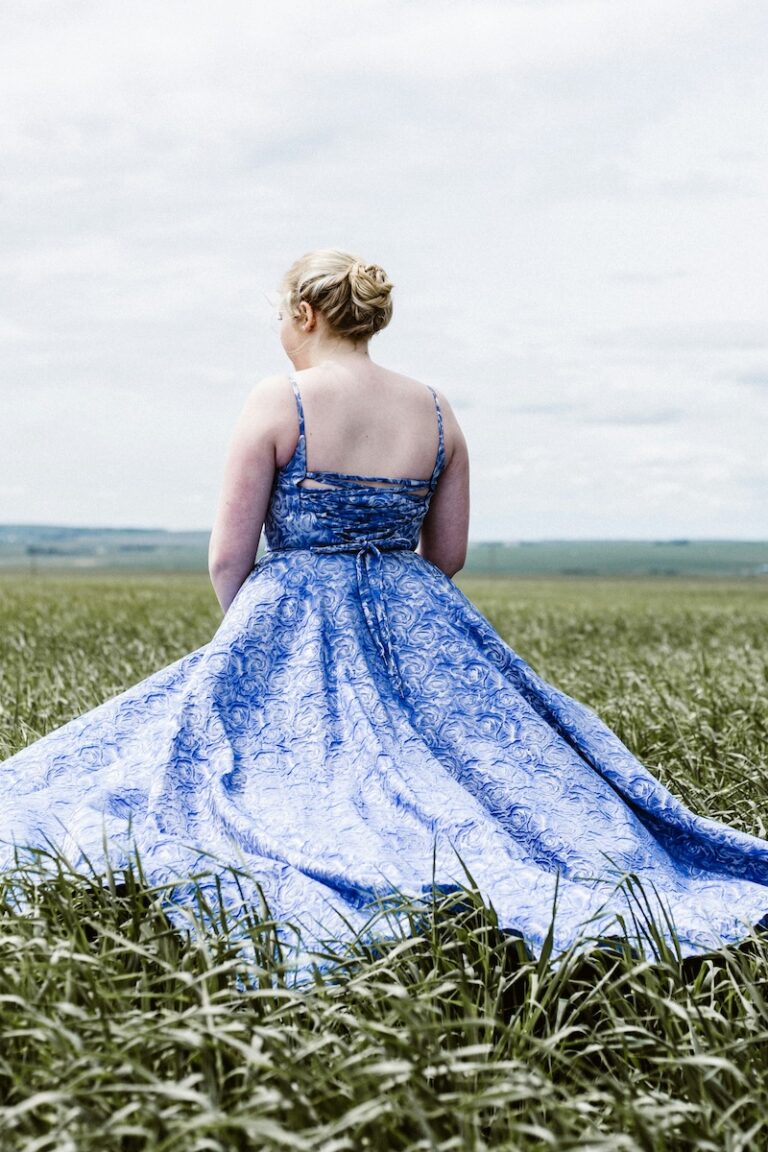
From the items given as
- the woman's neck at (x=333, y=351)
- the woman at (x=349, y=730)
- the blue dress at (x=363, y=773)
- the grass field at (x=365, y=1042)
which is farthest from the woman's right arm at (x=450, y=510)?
the grass field at (x=365, y=1042)

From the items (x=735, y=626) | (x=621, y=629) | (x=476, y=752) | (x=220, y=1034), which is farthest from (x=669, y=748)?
(x=735, y=626)

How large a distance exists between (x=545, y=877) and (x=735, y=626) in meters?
12.1

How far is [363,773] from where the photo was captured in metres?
3.42

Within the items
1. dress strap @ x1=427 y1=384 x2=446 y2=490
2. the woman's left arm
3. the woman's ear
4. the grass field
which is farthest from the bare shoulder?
the grass field

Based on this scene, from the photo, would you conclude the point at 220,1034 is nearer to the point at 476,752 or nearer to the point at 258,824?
the point at 258,824

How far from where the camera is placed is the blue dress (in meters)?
3.02

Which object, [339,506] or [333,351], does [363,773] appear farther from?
[333,351]

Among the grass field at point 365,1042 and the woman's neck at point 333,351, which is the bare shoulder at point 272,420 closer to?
the woman's neck at point 333,351

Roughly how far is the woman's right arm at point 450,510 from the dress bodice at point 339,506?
2.4 inches

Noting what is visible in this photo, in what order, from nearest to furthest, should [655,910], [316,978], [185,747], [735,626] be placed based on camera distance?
[316,978] < [655,910] < [185,747] < [735,626]

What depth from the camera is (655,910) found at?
2.98 m

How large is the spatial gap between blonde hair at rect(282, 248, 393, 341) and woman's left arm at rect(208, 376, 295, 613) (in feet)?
0.91

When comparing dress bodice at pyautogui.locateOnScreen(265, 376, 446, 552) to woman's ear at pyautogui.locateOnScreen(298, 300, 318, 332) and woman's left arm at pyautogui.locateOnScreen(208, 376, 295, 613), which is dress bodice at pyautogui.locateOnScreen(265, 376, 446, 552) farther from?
woman's ear at pyautogui.locateOnScreen(298, 300, 318, 332)

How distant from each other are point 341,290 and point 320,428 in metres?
0.45
